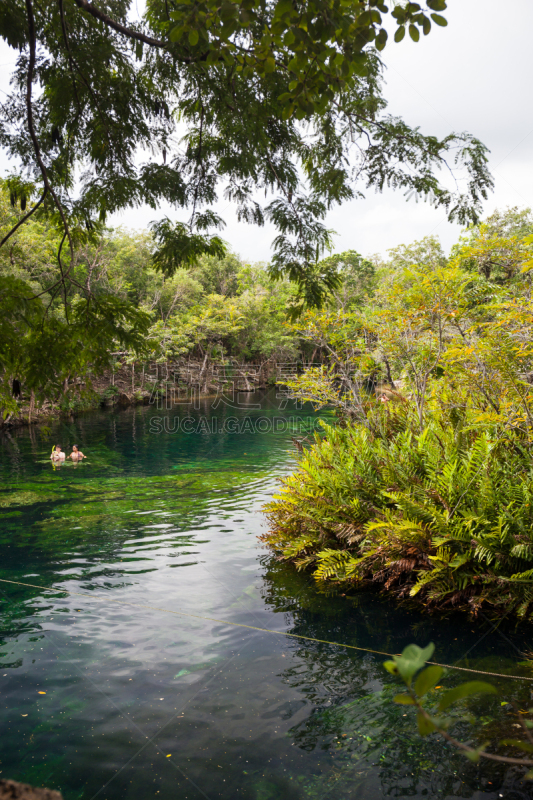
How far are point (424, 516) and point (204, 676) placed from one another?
2.86m

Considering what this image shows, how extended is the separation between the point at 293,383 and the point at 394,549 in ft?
12.1

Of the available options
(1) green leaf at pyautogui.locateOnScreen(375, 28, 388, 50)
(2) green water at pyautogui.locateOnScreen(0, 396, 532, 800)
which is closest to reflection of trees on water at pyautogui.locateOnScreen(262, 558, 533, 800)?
(2) green water at pyautogui.locateOnScreen(0, 396, 532, 800)

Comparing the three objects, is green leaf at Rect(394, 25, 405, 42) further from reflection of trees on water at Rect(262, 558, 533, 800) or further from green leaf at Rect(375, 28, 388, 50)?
reflection of trees on water at Rect(262, 558, 533, 800)

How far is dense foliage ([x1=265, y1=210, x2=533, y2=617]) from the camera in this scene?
4.98 m

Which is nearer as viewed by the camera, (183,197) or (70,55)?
(70,55)

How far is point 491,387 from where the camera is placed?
19.4 ft

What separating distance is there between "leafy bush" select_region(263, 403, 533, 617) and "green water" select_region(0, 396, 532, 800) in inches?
13.7

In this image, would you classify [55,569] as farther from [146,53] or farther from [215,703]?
[146,53]

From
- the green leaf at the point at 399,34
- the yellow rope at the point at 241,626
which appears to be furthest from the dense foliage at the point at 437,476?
the green leaf at the point at 399,34

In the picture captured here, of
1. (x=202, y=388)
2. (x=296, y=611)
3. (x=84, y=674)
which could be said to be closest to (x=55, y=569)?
(x=84, y=674)

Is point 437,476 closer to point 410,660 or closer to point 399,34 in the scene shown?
point 399,34

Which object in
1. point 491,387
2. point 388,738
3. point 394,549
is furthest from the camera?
point 491,387

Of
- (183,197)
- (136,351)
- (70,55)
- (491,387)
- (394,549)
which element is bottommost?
(394,549)

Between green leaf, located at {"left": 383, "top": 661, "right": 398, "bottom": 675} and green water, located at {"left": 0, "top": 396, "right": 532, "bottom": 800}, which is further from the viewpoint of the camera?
green water, located at {"left": 0, "top": 396, "right": 532, "bottom": 800}
